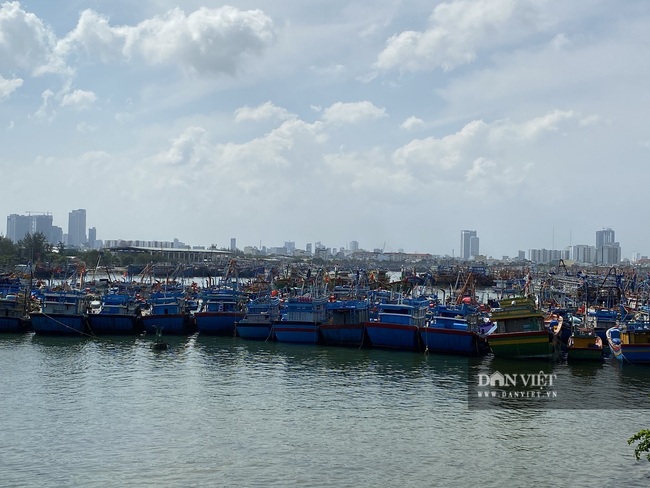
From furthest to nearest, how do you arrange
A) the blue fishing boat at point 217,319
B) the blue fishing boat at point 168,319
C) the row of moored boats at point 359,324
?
the blue fishing boat at point 168,319 → the blue fishing boat at point 217,319 → the row of moored boats at point 359,324

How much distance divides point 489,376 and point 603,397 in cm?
758

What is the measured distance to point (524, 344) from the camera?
46.6 meters

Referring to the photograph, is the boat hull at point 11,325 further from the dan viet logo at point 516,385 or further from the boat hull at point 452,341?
the dan viet logo at point 516,385

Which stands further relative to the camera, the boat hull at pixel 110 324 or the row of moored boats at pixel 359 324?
the boat hull at pixel 110 324

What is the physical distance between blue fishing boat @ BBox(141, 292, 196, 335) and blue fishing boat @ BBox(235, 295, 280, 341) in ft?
18.8

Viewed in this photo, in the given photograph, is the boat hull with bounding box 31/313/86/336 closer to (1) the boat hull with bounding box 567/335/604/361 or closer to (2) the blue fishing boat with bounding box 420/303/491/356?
(2) the blue fishing boat with bounding box 420/303/491/356

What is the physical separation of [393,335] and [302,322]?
793cm

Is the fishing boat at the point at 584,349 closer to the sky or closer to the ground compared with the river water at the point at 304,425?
closer to the sky

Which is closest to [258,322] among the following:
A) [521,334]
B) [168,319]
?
[168,319]

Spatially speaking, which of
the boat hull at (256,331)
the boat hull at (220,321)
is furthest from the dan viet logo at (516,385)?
the boat hull at (220,321)

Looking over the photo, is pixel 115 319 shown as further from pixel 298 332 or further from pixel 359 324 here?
pixel 359 324

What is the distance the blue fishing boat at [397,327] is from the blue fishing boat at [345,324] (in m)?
0.96

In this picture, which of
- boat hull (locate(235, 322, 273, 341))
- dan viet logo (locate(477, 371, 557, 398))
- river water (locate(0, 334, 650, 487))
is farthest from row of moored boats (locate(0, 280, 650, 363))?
dan viet logo (locate(477, 371, 557, 398))

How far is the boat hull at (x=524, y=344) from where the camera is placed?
46.3 m
